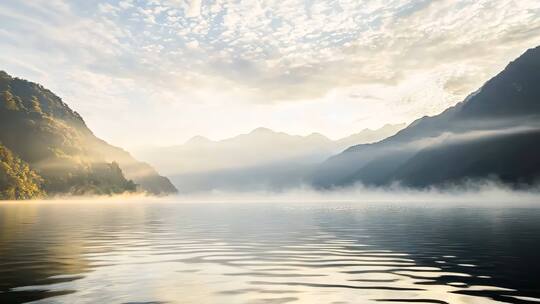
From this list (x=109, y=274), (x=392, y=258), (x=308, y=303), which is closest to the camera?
(x=308, y=303)

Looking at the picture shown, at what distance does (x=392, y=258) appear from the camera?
118ft

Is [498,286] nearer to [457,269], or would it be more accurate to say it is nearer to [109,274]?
[457,269]

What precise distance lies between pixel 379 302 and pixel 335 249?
885 inches

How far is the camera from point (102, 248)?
4306cm

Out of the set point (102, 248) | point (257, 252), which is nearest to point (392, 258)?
point (257, 252)

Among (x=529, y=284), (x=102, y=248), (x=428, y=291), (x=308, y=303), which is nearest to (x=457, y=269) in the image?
(x=529, y=284)

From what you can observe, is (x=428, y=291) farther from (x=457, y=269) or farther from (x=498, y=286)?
(x=457, y=269)

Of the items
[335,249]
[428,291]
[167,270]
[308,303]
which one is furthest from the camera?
[335,249]

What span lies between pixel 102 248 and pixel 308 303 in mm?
27870

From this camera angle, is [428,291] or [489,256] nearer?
[428,291]

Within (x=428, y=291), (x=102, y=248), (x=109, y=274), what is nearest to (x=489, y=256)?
(x=428, y=291)

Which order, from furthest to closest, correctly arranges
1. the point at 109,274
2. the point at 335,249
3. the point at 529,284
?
the point at 335,249 < the point at 109,274 < the point at 529,284

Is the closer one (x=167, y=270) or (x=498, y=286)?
(x=498, y=286)

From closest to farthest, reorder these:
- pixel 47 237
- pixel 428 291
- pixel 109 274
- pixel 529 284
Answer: pixel 428 291 → pixel 529 284 → pixel 109 274 → pixel 47 237
